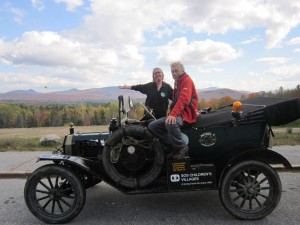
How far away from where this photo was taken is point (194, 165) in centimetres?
491

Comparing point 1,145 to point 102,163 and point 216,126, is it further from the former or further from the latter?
point 216,126

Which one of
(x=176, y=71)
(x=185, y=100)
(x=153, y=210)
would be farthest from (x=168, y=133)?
(x=153, y=210)

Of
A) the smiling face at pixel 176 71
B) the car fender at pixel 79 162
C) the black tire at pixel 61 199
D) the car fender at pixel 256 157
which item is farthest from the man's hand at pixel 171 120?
the black tire at pixel 61 199

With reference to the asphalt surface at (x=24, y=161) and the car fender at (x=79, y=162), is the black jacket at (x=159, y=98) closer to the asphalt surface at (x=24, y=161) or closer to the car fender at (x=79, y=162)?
the car fender at (x=79, y=162)

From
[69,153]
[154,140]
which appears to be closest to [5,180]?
[69,153]

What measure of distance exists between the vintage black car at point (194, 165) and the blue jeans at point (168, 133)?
0.08 metres

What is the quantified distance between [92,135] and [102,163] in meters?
0.64

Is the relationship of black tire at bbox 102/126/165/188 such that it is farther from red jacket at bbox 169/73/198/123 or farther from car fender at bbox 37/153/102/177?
red jacket at bbox 169/73/198/123

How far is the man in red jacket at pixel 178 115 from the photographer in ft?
15.4

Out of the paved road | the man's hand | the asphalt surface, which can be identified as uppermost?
the man's hand

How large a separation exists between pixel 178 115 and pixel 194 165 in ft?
2.43

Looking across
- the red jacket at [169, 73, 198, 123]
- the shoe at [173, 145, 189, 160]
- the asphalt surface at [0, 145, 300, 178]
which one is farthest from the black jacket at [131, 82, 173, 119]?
the asphalt surface at [0, 145, 300, 178]

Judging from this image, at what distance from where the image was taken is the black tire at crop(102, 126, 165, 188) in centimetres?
483

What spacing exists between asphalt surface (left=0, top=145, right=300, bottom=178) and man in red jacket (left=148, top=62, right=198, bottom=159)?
11.6ft
